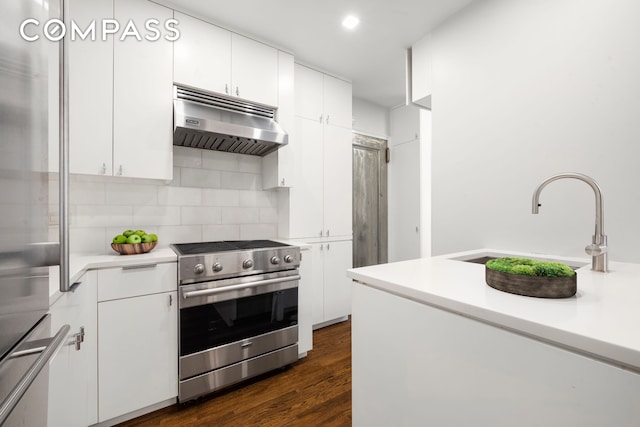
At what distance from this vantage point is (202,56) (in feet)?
6.74

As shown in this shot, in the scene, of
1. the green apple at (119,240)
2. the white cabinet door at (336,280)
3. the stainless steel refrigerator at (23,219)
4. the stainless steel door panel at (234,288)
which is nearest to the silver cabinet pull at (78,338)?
the stainless steel door panel at (234,288)

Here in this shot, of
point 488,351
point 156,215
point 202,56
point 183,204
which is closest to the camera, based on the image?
point 488,351

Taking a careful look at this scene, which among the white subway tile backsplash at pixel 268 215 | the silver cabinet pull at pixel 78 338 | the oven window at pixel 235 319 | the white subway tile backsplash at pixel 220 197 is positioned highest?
the white subway tile backsplash at pixel 220 197

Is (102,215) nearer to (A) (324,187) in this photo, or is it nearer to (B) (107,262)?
(B) (107,262)

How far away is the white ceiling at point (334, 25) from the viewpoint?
197 centimetres

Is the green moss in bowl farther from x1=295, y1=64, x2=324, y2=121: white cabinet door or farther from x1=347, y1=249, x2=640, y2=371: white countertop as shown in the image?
x1=295, y1=64, x2=324, y2=121: white cabinet door

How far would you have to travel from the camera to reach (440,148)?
2111 mm

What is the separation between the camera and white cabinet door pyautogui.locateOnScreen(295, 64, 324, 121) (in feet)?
8.92

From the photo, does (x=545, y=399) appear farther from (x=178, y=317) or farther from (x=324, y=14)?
(x=324, y=14)

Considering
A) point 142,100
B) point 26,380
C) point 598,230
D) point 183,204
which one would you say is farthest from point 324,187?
point 26,380

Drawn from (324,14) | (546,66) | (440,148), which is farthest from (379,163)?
(546,66)

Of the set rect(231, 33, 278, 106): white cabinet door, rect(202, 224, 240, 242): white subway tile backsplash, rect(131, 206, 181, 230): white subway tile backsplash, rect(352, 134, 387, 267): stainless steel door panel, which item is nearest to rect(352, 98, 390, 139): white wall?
rect(352, 134, 387, 267): stainless steel door panel

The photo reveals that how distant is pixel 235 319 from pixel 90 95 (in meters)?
1.69

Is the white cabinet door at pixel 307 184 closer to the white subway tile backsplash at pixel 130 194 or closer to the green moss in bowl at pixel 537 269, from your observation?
the white subway tile backsplash at pixel 130 194
